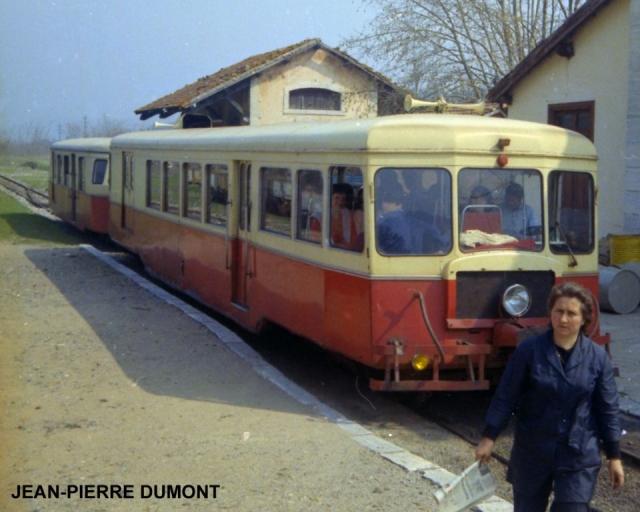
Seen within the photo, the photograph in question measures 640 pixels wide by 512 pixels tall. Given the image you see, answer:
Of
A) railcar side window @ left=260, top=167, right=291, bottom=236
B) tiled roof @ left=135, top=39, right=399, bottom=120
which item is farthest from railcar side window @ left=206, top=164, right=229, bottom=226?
tiled roof @ left=135, top=39, right=399, bottom=120

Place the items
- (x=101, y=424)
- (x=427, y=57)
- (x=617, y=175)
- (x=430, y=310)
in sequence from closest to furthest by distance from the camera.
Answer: (x=101, y=424), (x=430, y=310), (x=617, y=175), (x=427, y=57)

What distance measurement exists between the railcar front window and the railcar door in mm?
3159

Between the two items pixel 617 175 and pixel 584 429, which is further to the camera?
pixel 617 175

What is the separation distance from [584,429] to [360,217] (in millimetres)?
3662

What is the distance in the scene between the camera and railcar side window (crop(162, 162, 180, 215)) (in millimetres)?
13008

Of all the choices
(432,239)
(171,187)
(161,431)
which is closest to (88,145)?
(171,187)

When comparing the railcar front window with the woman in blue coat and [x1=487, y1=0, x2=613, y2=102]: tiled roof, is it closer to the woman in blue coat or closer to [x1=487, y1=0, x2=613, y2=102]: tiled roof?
the woman in blue coat

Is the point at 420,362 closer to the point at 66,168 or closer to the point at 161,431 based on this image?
the point at 161,431

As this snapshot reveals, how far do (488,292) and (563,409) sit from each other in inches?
132

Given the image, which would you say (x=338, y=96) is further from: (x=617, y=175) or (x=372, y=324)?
(x=372, y=324)

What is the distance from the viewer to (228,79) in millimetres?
28188

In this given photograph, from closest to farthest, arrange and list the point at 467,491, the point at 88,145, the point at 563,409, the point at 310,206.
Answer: the point at 563,409 → the point at 467,491 → the point at 310,206 → the point at 88,145

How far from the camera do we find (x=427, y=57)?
24.4 metres

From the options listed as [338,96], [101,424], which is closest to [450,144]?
[101,424]
